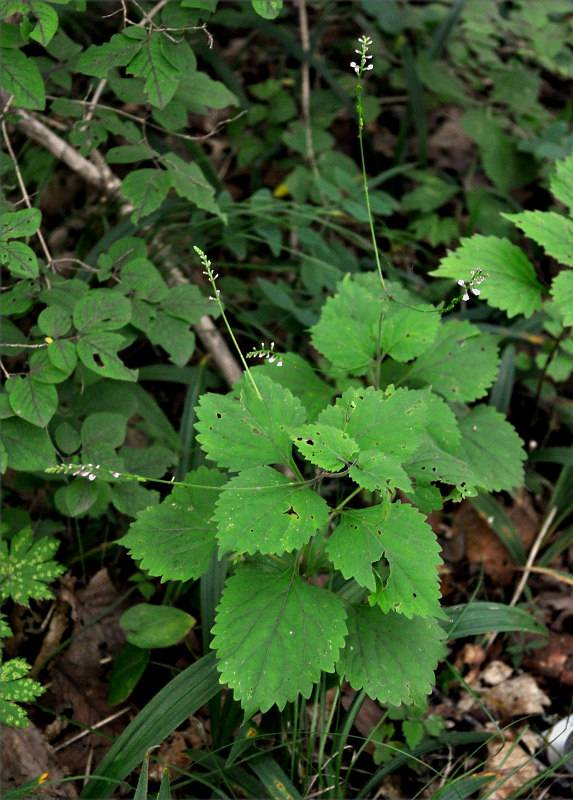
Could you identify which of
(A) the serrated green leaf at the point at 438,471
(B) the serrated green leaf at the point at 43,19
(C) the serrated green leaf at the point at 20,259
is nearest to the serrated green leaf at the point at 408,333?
(A) the serrated green leaf at the point at 438,471

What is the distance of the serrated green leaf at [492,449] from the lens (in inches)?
74.2

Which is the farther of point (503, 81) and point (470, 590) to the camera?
point (503, 81)

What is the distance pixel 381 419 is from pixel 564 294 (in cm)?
74

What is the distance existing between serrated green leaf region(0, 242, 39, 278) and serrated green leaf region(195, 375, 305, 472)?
1.85 feet

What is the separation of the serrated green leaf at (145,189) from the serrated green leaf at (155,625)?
41.9 inches

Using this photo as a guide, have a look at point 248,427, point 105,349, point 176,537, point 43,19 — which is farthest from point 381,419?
point 43,19

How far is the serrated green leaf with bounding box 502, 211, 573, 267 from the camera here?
197 cm

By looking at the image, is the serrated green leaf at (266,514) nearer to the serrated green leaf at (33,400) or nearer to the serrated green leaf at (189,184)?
the serrated green leaf at (33,400)

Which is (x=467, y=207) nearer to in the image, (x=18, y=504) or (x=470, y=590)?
(x=470, y=590)

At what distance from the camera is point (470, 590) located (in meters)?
2.39

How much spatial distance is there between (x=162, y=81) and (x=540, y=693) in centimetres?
203

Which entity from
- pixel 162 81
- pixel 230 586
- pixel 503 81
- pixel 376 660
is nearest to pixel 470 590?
pixel 376 660

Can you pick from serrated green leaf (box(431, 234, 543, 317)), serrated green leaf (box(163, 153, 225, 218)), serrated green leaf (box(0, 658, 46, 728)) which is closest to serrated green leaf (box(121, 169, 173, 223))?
serrated green leaf (box(163, 153, 225, 218))

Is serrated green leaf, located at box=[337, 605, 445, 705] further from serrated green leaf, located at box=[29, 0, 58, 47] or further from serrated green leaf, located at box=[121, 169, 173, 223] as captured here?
serrated green leaf, located at box=[29, 0, 58, 47]
